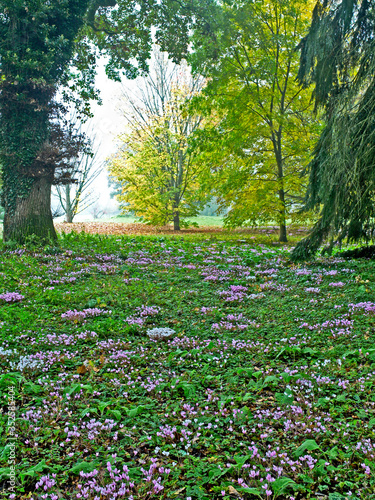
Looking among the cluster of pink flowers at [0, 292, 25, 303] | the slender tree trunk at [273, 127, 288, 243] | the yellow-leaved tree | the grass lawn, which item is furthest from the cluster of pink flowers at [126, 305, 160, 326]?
the grass lawn

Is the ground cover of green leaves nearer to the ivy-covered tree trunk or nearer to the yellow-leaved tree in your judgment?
the ivy-covered tree trunk

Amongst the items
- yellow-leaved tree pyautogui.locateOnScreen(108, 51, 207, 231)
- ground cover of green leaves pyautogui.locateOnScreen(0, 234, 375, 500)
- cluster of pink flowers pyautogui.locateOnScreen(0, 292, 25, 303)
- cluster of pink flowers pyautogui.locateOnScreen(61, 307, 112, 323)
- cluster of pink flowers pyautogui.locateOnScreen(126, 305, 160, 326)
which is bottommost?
ground cover of green leaves pyautogui.locateOnScreen(0, 234, 375, 500)

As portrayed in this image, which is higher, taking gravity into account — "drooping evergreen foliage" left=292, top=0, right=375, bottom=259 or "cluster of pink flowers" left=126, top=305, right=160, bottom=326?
"drooping evergreen foliage" left=292, top=0, right=375, bottom=259

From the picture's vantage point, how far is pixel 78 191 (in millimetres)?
30547

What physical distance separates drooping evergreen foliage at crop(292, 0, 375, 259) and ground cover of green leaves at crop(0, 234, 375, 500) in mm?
1443

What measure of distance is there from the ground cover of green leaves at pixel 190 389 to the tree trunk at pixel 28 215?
3.41 metres

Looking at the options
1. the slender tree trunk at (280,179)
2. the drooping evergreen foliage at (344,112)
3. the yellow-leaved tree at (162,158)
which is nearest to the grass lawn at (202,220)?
the yellow-leaved tree at (162,158)

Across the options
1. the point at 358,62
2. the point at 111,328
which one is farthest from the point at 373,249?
the point at 111,328

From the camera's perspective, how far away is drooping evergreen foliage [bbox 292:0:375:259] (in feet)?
22.2

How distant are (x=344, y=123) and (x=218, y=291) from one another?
4.36 meters

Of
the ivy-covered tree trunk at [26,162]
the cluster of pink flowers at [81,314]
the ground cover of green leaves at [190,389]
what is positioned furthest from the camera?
the ivy-covered tree trunk at [26,162]

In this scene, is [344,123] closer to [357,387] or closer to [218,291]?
[218,291]

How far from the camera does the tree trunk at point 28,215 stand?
10.2 meters

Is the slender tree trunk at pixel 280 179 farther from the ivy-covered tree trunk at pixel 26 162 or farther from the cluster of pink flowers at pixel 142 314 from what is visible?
the cluster of pink flowers at pixel 142 314
